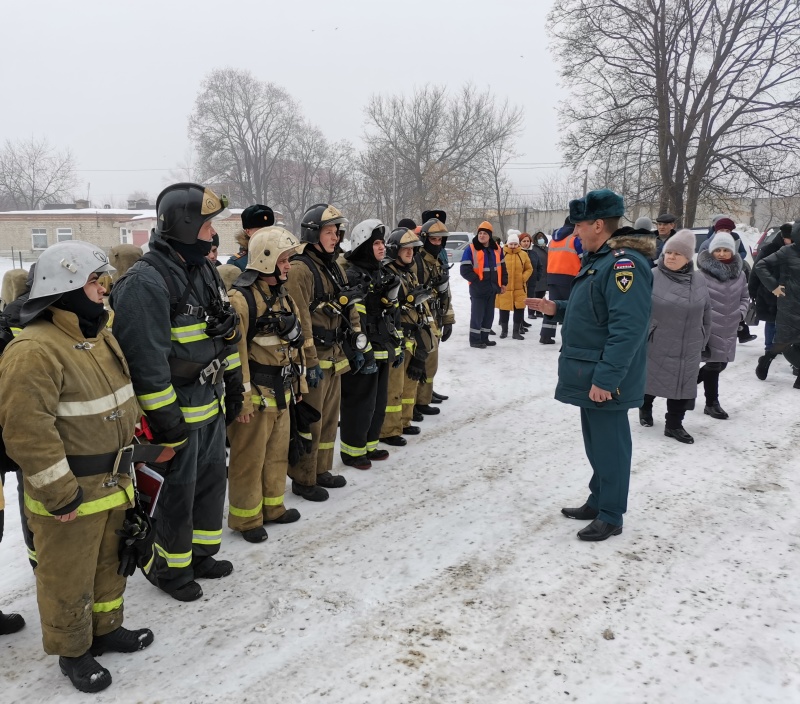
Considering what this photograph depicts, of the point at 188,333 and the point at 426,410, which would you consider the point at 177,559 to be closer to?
the point at 188,333

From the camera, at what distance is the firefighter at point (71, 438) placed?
98.0 inches

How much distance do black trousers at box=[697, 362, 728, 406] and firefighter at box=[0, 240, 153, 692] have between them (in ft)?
20.2

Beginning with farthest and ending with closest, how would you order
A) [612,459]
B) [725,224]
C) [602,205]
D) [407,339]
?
[725,224]
[407,339]
[612,459]
[602,205]

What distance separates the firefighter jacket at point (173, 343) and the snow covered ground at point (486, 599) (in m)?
0.71

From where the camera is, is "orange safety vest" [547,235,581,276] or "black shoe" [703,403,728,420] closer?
"black shoe" [703,403,728,420]

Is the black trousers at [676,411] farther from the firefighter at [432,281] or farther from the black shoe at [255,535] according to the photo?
the black shoe at [255,535]

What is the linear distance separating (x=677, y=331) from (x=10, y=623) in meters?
5.92

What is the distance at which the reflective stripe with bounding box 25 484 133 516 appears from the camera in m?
2.66

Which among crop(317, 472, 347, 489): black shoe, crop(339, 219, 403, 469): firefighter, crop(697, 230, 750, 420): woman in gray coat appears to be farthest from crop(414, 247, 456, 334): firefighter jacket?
crop(697, 230, 750, 420): woman in gray coat

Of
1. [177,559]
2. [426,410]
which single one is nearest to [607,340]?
[177,559]

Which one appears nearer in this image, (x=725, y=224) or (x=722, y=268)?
(x=722, y=268)

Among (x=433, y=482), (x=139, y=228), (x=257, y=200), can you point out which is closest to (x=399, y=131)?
(x=257, y=200)

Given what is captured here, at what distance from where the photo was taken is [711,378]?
683 cm

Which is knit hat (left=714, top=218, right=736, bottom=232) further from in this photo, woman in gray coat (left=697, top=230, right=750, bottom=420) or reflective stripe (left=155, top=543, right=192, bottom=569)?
reflective stripe (left=155, top=543, right=192, bottom=569)
